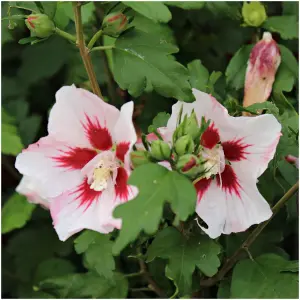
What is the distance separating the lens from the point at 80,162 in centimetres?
108

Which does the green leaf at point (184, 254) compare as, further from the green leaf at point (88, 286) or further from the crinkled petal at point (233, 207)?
the green leaf at point (88, 286)

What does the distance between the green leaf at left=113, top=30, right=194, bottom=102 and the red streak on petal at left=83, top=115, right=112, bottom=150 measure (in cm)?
8

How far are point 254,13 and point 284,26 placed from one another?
0.27 feet

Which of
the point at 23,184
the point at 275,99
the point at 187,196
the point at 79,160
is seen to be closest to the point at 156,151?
the point at 187,196

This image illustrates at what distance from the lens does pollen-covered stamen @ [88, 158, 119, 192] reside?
41.0 inches

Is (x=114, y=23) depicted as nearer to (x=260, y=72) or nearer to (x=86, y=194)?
(x=86, y=194)

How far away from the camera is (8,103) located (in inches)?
68.4

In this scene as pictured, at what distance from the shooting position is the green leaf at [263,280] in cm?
119

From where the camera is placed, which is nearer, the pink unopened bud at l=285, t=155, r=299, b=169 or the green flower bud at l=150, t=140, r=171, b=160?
the green flower bud at l=150, t=140, r=171, b=160

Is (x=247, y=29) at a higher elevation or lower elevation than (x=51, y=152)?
lower

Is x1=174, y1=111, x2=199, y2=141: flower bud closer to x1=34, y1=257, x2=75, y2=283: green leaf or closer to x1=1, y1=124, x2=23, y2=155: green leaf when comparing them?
x1=1, y1=124, x2=23, y2=155: green leaf

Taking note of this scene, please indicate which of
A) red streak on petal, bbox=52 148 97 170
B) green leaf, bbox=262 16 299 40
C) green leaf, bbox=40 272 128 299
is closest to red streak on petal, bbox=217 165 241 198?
red streak on petal, bbox=52 148 97 170

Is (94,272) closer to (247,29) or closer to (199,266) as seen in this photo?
(199,266)

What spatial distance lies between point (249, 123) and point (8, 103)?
913 millimetres
